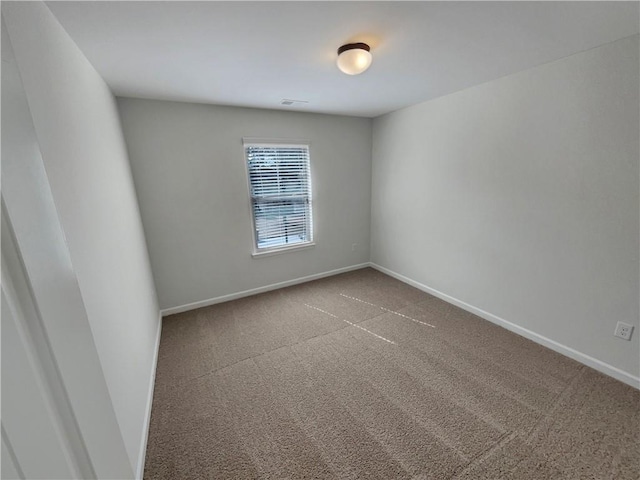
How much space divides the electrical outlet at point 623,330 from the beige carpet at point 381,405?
335 mm

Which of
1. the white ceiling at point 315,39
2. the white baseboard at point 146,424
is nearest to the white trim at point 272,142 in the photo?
the white ceiling at point 315,39

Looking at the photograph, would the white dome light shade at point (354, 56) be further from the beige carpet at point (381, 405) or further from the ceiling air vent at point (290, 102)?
the beige carpet at point (381, 405)

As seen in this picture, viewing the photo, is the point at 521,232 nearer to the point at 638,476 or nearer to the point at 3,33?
the point at 638,476

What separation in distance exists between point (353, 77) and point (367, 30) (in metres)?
0.68

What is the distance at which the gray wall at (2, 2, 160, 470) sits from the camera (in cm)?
96

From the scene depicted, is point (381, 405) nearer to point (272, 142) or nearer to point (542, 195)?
point (542, 195)

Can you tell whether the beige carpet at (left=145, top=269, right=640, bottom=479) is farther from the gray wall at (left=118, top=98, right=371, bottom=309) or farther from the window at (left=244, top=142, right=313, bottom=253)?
the window at (left=244, top=142, right=313, bottom=253)

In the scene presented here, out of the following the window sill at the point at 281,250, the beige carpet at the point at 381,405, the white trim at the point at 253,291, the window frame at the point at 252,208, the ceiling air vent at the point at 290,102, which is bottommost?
the beige carpet at the point at 381,405

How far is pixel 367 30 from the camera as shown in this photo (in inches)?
57.8

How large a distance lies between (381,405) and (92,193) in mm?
2119

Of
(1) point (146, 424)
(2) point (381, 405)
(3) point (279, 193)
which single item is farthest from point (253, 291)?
(2) point (381, 405)

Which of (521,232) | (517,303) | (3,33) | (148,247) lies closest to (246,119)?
(148,247)

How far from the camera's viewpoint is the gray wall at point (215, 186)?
2633 mm

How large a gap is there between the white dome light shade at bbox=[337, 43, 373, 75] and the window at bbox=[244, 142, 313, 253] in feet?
5.51
